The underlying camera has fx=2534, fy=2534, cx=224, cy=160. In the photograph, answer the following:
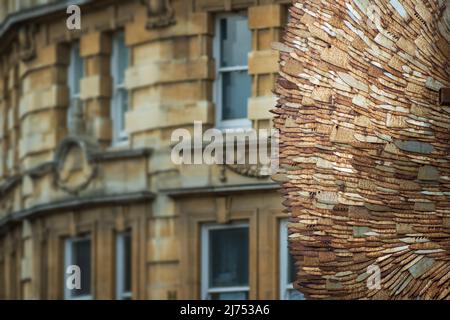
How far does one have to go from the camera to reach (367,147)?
30.8 m

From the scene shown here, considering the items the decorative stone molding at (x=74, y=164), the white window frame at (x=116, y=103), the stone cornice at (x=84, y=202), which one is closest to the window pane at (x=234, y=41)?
the white window frame at (x=116, y=103)

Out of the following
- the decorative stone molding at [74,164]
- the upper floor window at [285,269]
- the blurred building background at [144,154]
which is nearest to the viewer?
the upper floor window at [285,269]

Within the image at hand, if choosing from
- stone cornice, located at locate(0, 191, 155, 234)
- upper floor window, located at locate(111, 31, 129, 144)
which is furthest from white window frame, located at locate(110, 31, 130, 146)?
stone cornice, located at locate(0, 191, 155, 234)

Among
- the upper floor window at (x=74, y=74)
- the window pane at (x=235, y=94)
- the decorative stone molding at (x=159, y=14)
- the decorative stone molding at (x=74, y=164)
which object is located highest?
the decorative stone molding at (x=159, y=14)

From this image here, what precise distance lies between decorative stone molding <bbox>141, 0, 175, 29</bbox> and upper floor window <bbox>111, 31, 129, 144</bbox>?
3.53 ft

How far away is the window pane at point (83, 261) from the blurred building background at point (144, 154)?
0.08ft

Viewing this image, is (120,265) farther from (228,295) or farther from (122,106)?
(122,106)

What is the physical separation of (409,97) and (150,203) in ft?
36.7

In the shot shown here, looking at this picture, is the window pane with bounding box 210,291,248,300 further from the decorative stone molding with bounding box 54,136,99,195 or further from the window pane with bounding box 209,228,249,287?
the decorative stone molding with bounding box 54,136,99,195

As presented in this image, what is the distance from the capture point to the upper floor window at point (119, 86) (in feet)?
140

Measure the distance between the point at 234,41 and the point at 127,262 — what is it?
4.25 metres

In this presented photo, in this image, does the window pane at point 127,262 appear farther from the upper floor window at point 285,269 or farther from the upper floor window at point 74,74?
the upper floor window at point 285,269

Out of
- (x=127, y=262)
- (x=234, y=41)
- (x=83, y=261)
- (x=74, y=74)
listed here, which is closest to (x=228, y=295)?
(x=127, y=262)

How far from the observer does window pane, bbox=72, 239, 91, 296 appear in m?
43.0
